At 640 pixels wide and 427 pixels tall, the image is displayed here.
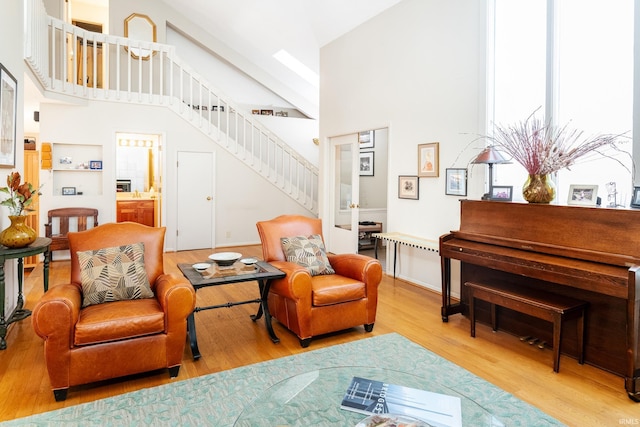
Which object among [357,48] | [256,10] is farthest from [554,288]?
[256,10]

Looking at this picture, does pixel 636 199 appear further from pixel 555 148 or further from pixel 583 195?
pixel 555 148

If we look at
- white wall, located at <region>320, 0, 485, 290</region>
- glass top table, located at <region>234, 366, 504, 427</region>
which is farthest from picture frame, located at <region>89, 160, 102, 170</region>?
glass top table, located at <region>234, 366, 504, 427</region>

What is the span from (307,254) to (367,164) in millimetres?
4909

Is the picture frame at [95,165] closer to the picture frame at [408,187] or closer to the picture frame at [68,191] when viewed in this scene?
the picture frame at [68,191]

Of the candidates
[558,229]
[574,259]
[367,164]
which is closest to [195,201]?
[367,164]

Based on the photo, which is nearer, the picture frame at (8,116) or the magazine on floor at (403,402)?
the magazine on floor at (403,402)

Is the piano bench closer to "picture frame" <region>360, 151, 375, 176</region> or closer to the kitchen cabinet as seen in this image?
"picture frame" <region>360, 151, 375, 176</region>

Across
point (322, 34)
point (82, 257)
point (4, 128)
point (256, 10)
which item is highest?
point (256, 10)

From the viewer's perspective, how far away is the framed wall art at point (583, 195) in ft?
9.80

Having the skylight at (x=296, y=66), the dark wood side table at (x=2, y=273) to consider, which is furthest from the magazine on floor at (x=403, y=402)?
the skylight at (x=296, y=66)

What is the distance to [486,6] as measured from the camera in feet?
13.2

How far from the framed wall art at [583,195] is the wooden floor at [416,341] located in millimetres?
1179

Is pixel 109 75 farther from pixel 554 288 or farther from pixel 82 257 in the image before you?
pixel 554 288

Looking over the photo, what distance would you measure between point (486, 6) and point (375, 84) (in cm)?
190
